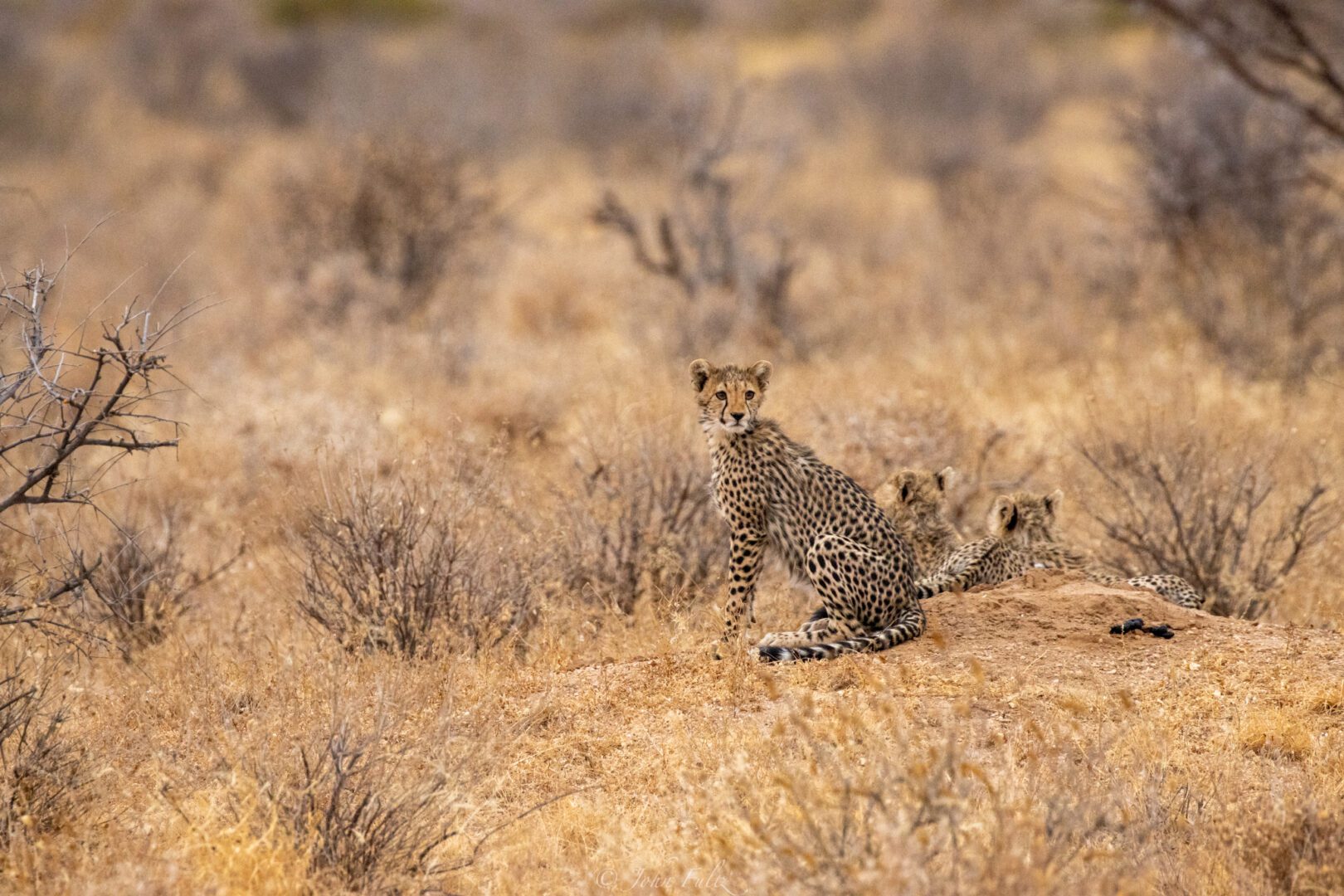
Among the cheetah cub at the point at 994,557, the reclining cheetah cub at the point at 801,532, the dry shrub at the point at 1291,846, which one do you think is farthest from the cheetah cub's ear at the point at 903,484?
the dry shrub at the point at 1291,846

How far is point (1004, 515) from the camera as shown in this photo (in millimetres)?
6801

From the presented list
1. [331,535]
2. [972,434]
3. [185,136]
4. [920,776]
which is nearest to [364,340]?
[972,434]

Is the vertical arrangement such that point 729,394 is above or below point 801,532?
above

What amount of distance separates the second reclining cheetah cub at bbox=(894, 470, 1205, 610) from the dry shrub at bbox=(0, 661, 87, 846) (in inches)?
133

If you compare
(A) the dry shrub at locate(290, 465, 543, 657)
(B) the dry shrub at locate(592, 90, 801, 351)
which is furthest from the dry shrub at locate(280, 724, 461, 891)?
(B) the dry shrub at locate(592, 90, 801, 351)

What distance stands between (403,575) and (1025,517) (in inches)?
107

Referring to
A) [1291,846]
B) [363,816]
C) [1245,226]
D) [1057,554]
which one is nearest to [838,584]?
[1057,554]

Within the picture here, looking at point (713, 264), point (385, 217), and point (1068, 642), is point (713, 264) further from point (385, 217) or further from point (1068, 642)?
point (1068, 642)

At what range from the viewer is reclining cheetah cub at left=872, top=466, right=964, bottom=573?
6980 mm

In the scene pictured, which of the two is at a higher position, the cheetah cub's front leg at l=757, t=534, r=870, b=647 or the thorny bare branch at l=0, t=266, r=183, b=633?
the thorny bare branch at l=0, t=266, r=183, b=633

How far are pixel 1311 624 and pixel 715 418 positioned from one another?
2668 millimetres

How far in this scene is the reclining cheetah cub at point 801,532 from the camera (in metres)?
5.90

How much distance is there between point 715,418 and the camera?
6.38m

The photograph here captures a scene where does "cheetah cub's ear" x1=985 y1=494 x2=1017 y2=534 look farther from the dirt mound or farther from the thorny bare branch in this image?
the thorny bare branch
